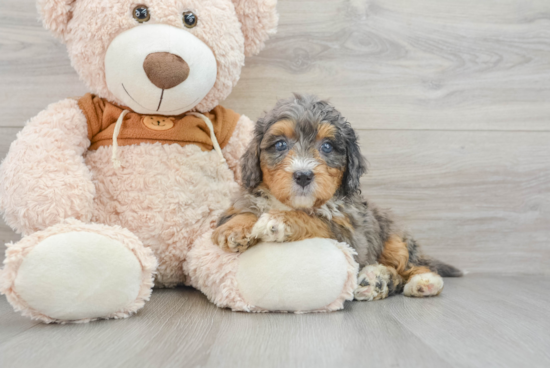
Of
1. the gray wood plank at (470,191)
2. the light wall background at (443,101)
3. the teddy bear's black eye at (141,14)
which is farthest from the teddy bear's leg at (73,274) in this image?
the gray wood plank at (470,191)

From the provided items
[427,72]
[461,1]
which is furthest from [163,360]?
[461,1]

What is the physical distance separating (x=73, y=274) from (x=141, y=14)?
1.11m

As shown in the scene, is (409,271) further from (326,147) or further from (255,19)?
(255,19)

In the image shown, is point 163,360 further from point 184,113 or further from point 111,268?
point 184,113

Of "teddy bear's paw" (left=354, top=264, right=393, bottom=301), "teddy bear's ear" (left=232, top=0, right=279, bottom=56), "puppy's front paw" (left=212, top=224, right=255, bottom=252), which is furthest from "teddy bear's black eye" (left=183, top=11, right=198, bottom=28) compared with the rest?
"teddy bear's paw" (left=354, top=264, right=393, bottom=301)

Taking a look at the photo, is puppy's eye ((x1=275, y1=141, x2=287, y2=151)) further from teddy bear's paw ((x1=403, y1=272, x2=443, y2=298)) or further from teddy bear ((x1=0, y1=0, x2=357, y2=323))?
teddy bear's paw ((x1=403, y1=272, x2=443, y2=298))

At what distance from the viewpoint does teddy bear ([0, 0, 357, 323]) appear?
1.65 meters

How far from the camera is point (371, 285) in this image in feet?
6.94

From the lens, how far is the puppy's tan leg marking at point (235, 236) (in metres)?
1.85

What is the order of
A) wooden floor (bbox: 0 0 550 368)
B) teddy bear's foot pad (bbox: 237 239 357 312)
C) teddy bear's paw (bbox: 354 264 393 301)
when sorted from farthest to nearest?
wooden floor (bbox: 0 0 550 368), teddy bear's paw (bbox: 354 264 393 301), teddy bear's foot pad (bbox: 237 239 357 312)

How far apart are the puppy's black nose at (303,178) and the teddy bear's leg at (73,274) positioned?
65cm

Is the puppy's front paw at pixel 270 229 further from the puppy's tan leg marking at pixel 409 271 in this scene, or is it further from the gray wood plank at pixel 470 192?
the gray wood plank at pixel 470 192

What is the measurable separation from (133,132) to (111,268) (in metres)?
0.75

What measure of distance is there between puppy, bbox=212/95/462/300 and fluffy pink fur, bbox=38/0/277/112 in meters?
0.38
